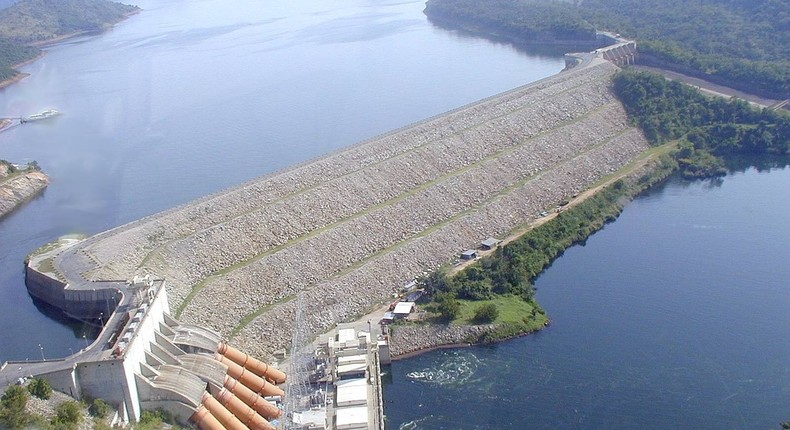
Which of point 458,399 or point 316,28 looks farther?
point 316,28

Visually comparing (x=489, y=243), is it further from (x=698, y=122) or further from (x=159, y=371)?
(x=698, y=122)

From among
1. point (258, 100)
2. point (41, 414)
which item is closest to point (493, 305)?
point (41, 414)

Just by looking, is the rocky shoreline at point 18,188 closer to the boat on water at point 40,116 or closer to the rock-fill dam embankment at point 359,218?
the boat on water at point 40,116

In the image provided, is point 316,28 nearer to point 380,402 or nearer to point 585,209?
point 585,209

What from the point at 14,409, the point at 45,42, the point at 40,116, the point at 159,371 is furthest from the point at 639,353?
the point at 45,42

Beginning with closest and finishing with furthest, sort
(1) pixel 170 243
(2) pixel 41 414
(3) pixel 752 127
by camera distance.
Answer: (2) pixel 41 414, (1) pixel 170 243, (3) pixel 752 127

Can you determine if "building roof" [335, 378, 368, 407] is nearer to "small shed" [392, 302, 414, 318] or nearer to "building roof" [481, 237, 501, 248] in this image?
"small shed" [392, 302, 414, 318]

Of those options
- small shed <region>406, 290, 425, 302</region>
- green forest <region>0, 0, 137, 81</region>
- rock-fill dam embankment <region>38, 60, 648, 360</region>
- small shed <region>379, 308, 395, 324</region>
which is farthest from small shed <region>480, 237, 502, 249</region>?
green forest <region>0, 0, 137, 81</region>
